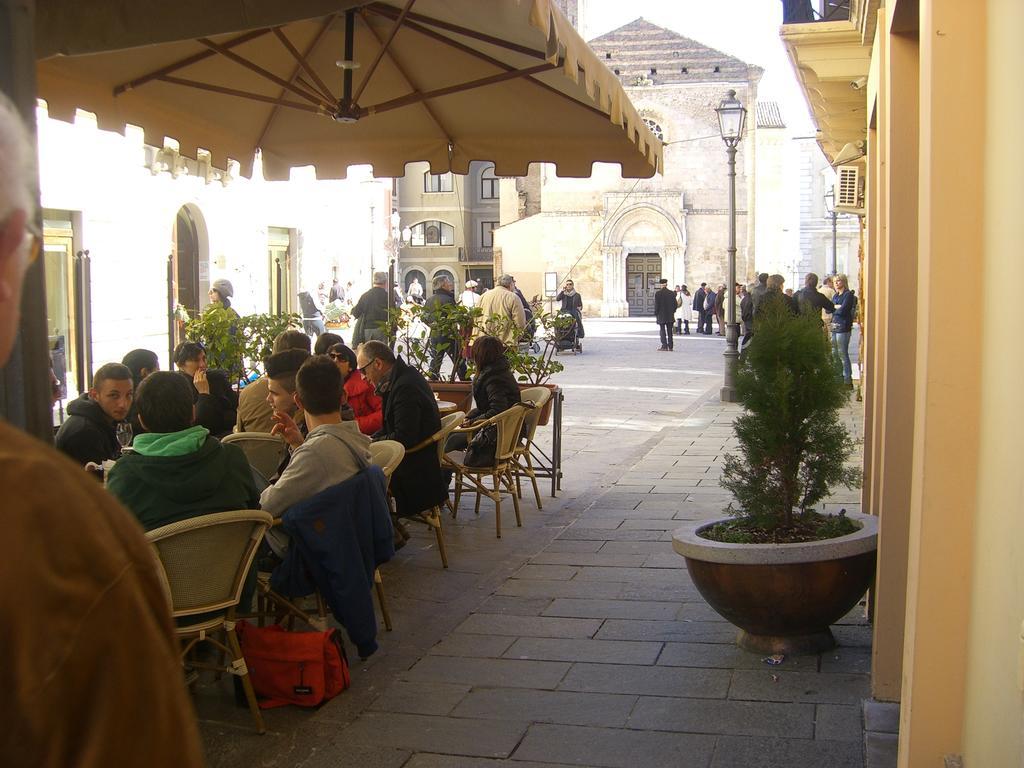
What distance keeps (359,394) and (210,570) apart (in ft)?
10.5

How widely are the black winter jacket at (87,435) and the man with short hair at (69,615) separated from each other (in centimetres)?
410

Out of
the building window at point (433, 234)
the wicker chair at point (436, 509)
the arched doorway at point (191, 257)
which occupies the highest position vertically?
the building window at point (433, 234)

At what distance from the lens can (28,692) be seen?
0.97 meters

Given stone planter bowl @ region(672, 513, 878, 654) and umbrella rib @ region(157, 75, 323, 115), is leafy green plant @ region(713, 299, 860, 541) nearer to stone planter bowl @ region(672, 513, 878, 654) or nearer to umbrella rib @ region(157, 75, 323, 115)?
stone planter bowl @ region(672, 513, 878, 654)

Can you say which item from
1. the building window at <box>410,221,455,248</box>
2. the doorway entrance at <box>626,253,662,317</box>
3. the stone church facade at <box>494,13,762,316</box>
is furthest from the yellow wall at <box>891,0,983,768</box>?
the building window at <box>410,221,455,248</box>

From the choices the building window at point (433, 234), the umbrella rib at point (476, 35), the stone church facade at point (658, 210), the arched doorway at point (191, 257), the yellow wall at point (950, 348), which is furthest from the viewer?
the building window at point (433, 234)

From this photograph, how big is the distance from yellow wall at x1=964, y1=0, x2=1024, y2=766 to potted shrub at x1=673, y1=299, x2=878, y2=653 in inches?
62.0

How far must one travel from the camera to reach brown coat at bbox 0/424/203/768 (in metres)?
0.98

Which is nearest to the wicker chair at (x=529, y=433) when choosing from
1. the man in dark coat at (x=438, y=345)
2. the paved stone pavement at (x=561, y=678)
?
the paved stone pavement at (x=561, y=678)

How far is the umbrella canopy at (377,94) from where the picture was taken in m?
6.35

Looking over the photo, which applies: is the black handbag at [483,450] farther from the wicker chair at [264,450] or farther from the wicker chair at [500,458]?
the wicker chair at [264,450]

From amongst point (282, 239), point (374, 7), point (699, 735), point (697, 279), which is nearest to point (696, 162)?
point (697, 279)

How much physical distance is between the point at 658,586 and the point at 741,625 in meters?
1.32

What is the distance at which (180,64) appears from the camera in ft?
22.5
